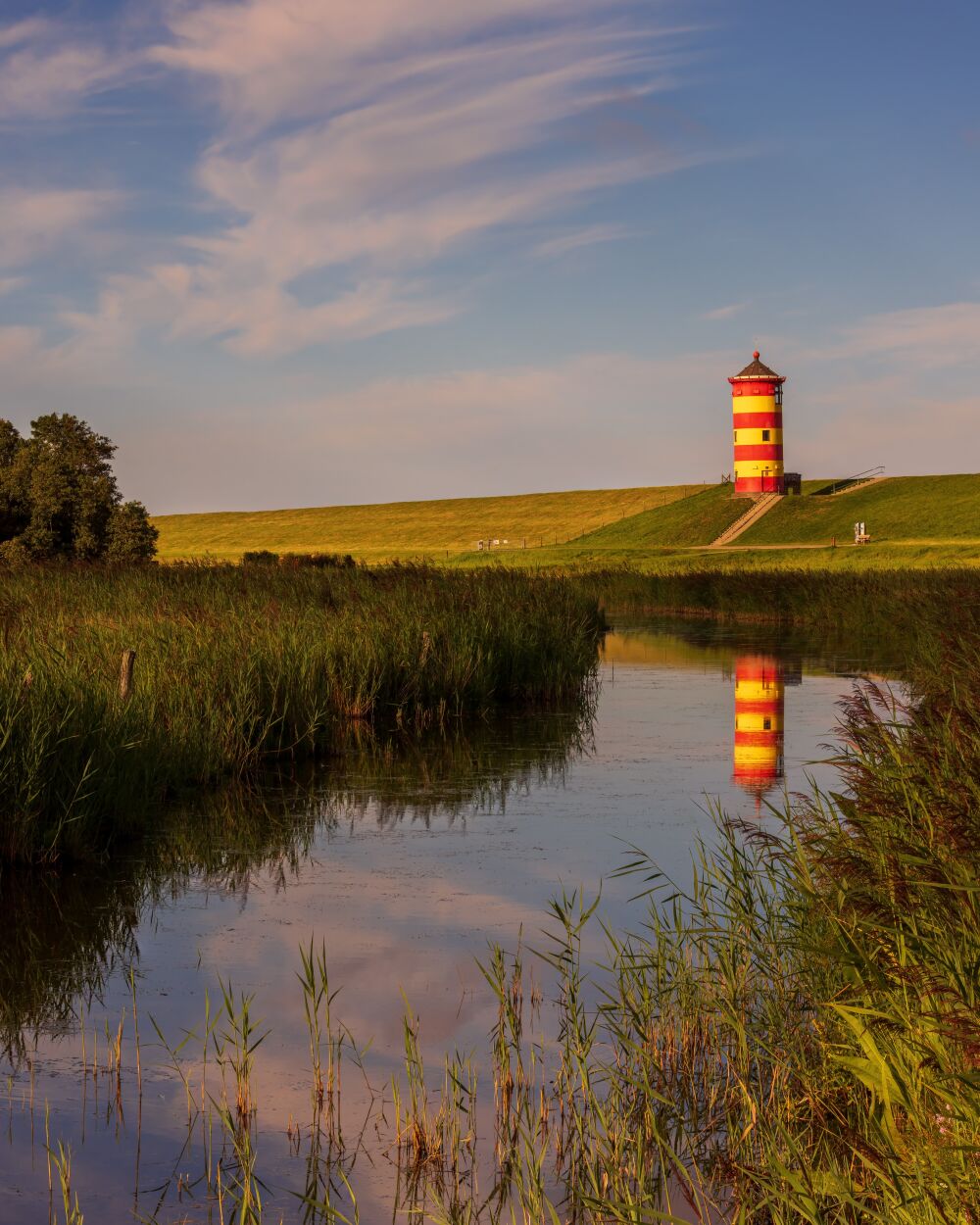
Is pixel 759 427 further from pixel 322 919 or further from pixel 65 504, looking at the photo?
pixel 322 919

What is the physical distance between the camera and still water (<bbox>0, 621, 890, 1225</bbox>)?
5.16 metres

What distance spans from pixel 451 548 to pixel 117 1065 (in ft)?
246

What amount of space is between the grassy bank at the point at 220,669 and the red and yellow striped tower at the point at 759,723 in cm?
243

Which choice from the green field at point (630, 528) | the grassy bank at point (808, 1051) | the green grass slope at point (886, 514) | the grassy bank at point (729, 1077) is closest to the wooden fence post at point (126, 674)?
the grassy bank at point (729, 1077)

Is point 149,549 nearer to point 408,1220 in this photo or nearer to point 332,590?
point 332,590

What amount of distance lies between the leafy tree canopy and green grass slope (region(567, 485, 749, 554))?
28281 millimetres

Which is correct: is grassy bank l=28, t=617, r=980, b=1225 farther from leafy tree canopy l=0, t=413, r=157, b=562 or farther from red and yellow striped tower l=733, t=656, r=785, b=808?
leafy tree canopy l=0, t=413, r=157, b=562

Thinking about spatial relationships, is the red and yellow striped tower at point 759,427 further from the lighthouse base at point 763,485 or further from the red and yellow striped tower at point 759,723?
the red and yellow striped tower at point 759,723

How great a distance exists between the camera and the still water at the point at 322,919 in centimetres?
516

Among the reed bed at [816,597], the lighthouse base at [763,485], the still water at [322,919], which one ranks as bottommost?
the still water at [322,919]

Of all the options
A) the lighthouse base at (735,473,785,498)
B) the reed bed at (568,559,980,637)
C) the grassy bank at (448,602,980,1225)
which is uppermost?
the lighthouse base at (735,473,785,498)

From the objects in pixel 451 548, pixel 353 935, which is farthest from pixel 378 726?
pixel 451 548

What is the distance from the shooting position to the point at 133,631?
49.2 feet

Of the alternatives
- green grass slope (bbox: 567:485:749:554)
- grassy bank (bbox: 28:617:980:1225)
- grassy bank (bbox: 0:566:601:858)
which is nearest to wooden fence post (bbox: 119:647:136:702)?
grassy bank (bbox: 0:566:601:858)
